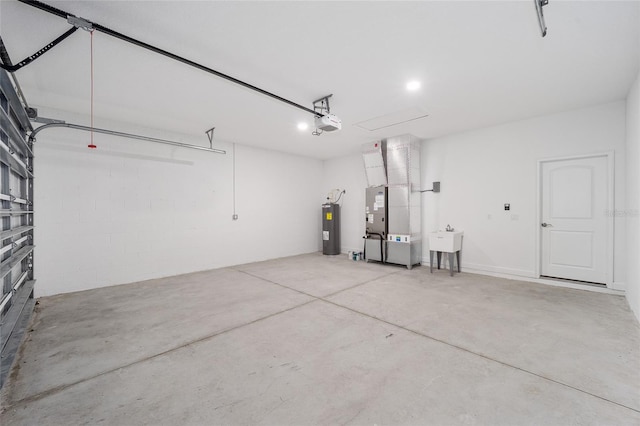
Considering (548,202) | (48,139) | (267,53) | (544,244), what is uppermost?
(267,53)

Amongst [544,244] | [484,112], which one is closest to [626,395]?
[544,244]

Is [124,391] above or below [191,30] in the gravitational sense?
below

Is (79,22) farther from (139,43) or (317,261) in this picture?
(317,261)

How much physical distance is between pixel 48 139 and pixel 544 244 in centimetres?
800

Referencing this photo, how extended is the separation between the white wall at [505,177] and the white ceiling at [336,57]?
A: 37cm

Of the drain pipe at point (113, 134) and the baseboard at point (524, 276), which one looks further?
the baseboard at point (524, 276)

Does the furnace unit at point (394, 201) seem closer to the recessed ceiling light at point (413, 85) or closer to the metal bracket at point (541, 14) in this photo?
the recessed ceiling light at point (413, 85)

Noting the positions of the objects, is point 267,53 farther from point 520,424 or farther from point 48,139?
point 48,139

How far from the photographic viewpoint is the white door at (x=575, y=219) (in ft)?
13.2

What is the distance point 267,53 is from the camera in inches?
102

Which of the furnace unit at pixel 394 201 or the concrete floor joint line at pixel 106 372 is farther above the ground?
the furnace unit at pixel 394 201

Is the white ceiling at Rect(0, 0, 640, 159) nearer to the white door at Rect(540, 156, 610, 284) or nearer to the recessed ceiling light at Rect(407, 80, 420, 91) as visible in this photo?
the recessed ceiling light at Rect(407, 80, 420, 91)

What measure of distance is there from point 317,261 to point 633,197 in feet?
17.1

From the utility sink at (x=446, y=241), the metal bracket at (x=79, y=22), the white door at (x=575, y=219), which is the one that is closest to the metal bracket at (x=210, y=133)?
the metal bracket at (x=79, y=22)
